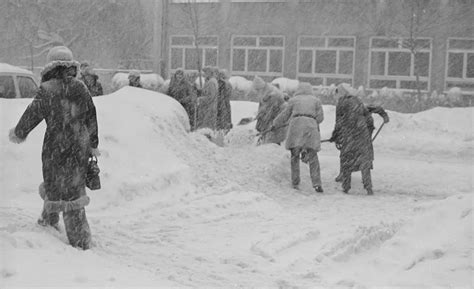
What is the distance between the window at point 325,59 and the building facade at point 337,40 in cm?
→ 5

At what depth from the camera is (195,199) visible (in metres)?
10.5

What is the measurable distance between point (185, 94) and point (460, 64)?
2287 cm

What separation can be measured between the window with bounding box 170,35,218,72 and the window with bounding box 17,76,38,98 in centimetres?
2604

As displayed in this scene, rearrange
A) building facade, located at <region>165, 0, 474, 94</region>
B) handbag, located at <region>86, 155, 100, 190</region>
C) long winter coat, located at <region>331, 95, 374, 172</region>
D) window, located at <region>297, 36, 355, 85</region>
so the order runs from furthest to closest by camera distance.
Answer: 1. window, located at <region>297, 36, 355, 85</region>
2. building facade, located at <region>165, 0, 474, 94</region>
3. long winter coat, located at <region>331, 95, 374, 172</region>
4. handbag, located at <region>86, 155, 100, 190</region>

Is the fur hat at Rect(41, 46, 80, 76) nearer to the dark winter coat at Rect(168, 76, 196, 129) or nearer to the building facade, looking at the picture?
the dark winter coat at Rect(168, 76, 196, 129)

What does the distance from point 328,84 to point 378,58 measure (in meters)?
2.66

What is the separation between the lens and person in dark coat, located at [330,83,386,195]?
12141 millimetres

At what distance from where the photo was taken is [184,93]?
15.4 m

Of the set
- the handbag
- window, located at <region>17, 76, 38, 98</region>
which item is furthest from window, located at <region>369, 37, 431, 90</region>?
the handbag

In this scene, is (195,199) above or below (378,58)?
below

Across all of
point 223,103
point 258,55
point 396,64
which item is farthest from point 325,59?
point 223,103

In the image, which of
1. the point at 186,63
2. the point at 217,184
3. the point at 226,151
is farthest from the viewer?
the point at 186,63

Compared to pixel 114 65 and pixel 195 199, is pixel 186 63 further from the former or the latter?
pixel 195 199

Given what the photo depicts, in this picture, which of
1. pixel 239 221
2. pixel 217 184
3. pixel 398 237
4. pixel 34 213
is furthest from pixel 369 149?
pixel 34 213
